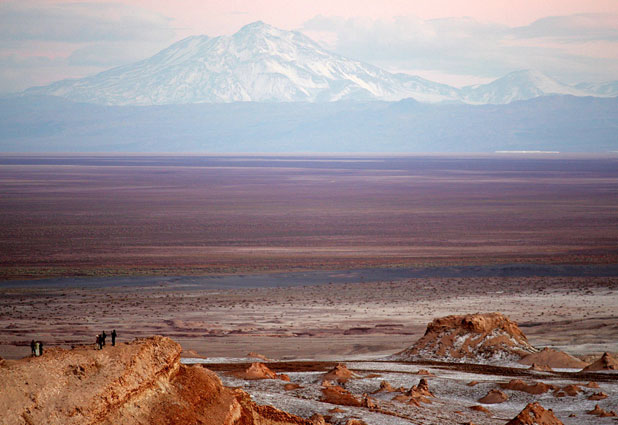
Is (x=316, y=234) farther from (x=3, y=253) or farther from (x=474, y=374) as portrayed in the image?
(x=474, y=374)

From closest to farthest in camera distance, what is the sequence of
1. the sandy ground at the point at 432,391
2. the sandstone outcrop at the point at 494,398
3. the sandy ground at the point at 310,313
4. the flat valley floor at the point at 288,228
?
the sandy ground at the point at 432,391 < the sandstone outcrop at the point at 494,398 < the sandy ground at the point at 310,313 < the flat valley floor at the point at 288,228

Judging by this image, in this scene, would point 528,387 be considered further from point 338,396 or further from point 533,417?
point 338,396

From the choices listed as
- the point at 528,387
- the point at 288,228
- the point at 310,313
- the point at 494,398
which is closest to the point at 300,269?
the point at 310,313

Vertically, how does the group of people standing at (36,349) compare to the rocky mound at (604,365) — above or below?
above

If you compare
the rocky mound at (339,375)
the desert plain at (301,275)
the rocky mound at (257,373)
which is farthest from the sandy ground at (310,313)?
the rocky mound at (257,373)

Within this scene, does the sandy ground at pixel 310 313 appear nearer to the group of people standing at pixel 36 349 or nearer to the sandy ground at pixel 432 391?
the sandy ground at pixel 432 391

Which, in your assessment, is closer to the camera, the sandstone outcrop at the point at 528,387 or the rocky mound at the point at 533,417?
the rocky mound at the point at 533,417

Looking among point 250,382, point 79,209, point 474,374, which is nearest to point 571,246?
point 474,374
